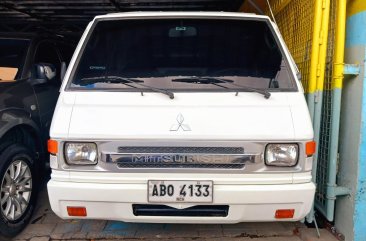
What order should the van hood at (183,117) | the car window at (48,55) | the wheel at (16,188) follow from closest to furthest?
1. the van hood at (183,117)
2. the wheel at (16,188)
3. the car window at (48,55)

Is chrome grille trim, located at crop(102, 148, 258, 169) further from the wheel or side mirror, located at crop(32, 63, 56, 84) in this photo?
side mirror, located at crop(32, 63, 56, 84)

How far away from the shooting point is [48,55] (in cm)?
486

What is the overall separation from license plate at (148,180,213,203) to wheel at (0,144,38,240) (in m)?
1.48

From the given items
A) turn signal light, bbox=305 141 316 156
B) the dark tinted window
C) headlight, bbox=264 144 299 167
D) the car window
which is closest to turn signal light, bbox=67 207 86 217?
headlight, bbox=264 144 299 167

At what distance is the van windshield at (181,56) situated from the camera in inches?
121

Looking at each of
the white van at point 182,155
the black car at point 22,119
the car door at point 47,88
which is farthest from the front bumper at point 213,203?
the car door at point 47,88

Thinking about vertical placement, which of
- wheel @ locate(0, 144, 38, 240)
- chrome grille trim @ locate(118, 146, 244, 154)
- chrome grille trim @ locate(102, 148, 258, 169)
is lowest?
wheel @ locate(0, 144, 38, 240)

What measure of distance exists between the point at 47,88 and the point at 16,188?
1.47 m

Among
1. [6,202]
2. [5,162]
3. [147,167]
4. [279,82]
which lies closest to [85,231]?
[6,202]

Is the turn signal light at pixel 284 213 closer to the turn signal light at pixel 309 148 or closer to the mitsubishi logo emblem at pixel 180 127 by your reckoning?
the turn signal light at pixel 309 148

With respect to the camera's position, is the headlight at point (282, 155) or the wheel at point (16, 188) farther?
the wheel at point (16, 188)

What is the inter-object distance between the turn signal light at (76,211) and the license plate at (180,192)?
1.75 ft

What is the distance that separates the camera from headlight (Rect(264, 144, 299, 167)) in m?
2.74

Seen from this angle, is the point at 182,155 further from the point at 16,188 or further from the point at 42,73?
the point at 42,73
